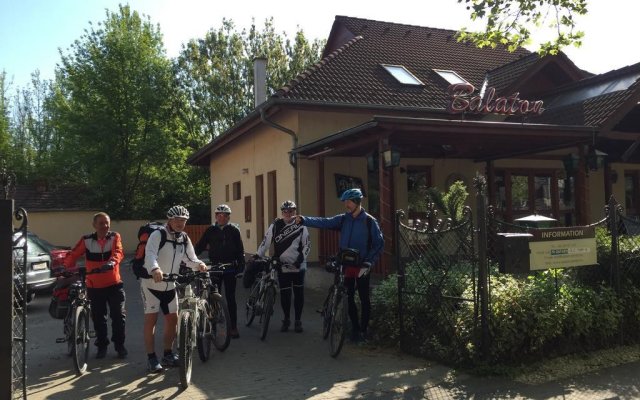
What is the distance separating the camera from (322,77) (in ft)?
47.4

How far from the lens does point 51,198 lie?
3206cm

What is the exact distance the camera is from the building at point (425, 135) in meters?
11.5

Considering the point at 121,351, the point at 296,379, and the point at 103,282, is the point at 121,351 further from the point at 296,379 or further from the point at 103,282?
the point at 296,379

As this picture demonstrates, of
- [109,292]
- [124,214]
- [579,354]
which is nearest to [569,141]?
[579,354]

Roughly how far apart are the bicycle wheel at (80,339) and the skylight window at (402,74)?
1115 cm

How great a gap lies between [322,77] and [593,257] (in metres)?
9.16

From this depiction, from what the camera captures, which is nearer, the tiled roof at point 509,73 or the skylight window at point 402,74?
the skylight window at point 402,74

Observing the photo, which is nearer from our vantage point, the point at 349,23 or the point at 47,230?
the point at 349,23

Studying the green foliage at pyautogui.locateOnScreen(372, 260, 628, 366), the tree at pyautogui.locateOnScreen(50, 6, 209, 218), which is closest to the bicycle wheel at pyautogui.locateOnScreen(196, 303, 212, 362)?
the green foliage at pyautogui.locateOnScreen(372, 260, 628, 366)

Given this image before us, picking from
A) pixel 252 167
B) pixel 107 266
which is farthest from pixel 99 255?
pixel 252 167

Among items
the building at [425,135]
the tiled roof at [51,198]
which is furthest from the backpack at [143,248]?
the tiled roof at [51,198]

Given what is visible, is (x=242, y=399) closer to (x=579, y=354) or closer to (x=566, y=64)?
(x=579, y=354)

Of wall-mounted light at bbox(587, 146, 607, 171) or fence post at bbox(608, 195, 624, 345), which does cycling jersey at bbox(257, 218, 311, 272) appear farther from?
wall-mounted light at bbox(587, 146, 607, 171)

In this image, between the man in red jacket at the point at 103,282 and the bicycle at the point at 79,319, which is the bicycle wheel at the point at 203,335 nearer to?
the man in red jacket at the point at 103,282
